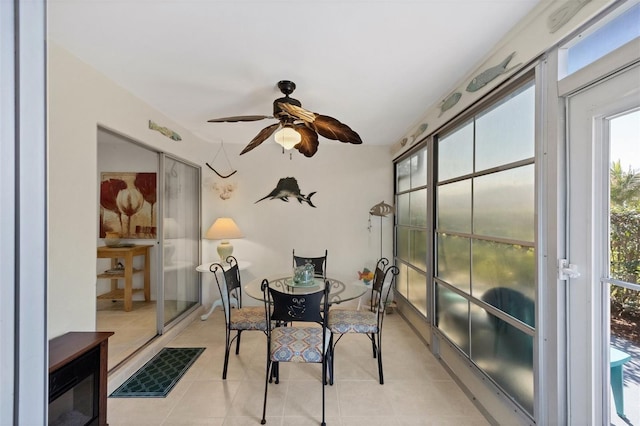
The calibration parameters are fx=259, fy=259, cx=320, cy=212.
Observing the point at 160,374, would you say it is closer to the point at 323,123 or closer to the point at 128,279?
the point at 128,279

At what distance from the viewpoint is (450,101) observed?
2.22 metres

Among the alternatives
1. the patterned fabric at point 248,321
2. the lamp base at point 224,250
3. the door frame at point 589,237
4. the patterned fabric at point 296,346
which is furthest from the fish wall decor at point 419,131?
the lamp base at point 224,250

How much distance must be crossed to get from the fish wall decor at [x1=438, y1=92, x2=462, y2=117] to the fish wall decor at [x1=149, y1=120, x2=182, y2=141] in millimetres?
2826

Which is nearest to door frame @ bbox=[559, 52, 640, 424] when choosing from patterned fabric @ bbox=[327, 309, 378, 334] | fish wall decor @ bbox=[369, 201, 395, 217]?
patterned fabric @ bbox=[327, 309, 378, 334]

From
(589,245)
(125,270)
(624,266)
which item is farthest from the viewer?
(125,270)

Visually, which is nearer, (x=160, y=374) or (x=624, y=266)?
(x=624, y=266)

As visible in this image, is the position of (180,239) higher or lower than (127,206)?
lower

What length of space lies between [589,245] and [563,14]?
108 centimetres

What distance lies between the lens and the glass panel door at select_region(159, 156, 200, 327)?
304cm

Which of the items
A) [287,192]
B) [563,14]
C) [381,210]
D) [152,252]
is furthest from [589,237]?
[152,252]

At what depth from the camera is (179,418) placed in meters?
1.81
